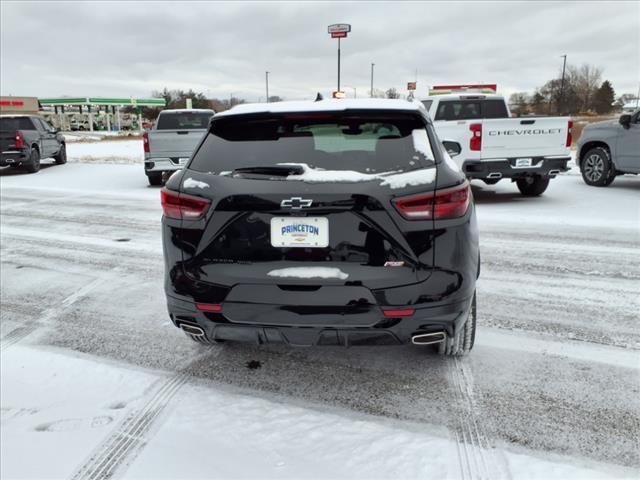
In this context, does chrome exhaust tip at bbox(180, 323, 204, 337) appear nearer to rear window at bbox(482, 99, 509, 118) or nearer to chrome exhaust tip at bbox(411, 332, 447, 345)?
chrome exhaust tip at bbox(411, 332, 447, 345)

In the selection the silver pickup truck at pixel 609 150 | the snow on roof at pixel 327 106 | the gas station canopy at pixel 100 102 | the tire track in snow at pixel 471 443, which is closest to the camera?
the tire track in snow at pixel 471 443

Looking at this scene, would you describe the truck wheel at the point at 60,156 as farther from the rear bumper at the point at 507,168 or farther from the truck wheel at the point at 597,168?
the truck wheel at the point at 597,168

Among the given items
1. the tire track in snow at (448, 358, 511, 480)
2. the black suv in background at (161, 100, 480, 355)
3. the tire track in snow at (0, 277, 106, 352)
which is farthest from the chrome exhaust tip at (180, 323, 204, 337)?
the tire track in snow at (0, 277, 106, 352)

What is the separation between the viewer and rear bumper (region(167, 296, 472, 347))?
8.62 ft

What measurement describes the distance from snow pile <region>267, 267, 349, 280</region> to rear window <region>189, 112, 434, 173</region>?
0.54 m

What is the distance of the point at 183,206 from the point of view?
109 inches

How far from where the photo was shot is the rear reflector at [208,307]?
2730mm

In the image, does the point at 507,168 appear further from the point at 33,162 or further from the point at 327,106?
the point at 33,162

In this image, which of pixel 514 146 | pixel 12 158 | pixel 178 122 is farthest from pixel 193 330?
pixel 12 158

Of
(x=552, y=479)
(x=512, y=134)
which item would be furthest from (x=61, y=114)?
(x=552, y=479)

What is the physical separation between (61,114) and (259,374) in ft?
297

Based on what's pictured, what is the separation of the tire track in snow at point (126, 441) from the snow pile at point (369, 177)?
155cm

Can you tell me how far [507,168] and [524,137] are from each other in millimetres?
621

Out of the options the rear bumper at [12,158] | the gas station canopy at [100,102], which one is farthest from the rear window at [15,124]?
the gas station canopy at [100,102]
